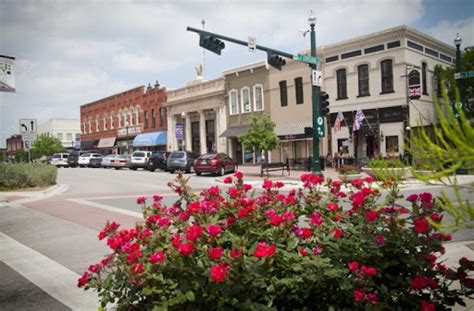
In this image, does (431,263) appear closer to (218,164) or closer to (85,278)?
(85,278)

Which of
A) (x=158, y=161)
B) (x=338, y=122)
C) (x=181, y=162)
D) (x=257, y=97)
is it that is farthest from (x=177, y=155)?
(x=338, y=122)

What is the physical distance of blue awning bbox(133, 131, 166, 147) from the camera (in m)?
42.8

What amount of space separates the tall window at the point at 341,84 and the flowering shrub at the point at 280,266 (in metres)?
25.0

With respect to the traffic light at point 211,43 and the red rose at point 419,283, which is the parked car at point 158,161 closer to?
the traffic light at point 211,43

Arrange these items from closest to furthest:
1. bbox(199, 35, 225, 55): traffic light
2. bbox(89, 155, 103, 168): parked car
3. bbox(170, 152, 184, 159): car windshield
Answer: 1. bbox(199, 35, 225, 55): traffic light
2. bbox(170, 152, 184, 159): car windshield
3. bbox(89, 155, 103, 168): parked car

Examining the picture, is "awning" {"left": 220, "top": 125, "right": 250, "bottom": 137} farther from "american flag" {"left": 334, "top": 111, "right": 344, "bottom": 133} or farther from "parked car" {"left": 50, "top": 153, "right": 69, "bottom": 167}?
"parked car" {"left": 50, "top": 153, "right": 69, "bottom": 167}

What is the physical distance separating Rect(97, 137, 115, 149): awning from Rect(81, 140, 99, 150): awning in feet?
7.26

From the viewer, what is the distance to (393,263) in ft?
8.63

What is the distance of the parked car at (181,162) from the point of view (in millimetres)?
27031

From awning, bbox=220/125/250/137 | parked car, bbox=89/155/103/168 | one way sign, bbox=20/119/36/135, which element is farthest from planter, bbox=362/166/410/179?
parked car, bbox=89/155/103/168

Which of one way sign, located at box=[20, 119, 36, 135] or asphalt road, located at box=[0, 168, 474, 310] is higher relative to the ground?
one way sign, located at box=[20, 119, 36, 135]

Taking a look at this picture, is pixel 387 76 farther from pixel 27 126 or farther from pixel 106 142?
pixel 106 142

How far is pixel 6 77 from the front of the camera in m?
12.2

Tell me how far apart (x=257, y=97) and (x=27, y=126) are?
18.6 metres
